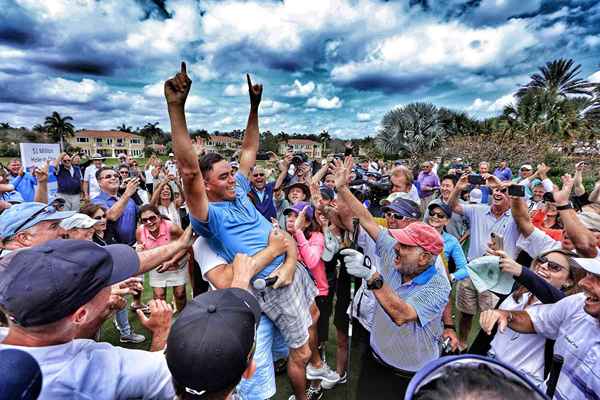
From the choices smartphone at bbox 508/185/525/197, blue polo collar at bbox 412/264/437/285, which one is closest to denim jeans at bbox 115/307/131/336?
blue polo collar at bbox 412/264/437/285

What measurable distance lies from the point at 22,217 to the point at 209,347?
2.10 metres

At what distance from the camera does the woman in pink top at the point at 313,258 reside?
3045 millimetres

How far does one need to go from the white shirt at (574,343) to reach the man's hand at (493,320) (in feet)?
0.77

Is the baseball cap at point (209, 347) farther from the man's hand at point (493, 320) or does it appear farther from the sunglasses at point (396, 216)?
the sunglasses at point (396, 216)

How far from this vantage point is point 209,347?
0.98 meters

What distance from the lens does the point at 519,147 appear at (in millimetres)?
18266

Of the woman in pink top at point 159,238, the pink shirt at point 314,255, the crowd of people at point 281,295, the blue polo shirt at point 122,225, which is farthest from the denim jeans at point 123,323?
the pink shirt at point 314,255

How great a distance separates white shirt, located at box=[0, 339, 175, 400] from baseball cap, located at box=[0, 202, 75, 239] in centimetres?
142

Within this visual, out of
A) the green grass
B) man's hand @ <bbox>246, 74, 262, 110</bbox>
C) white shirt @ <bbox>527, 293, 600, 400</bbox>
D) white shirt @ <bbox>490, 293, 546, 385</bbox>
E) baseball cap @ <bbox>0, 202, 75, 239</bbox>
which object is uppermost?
man's hand @ <bbox>246, 74, 262, 110</bbox>

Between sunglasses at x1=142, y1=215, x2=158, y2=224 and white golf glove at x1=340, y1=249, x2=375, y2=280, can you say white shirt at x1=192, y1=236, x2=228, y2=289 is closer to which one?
white golf glove at x1=340, y1=249, x2=375, y2=280

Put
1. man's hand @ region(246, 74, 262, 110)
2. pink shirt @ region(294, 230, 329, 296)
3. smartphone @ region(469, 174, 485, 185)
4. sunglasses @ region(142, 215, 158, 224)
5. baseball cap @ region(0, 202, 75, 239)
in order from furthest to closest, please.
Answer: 1. smartphone @ region(469, 174, 485, 185)
2. sunglasses @ region(142, 215, 158, 224)
3. pink shirt @ region(294, 230, 329, 296)
4. man's hand @ region(246, 74, 262, 110)
5. baseball cap @ region(0, 202, 75, 239)

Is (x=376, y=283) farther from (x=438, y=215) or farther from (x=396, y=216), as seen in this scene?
(x=438, y=215)

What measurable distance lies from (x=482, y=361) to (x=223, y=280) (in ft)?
5.10

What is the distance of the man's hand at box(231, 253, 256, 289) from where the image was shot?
66.8 inches
